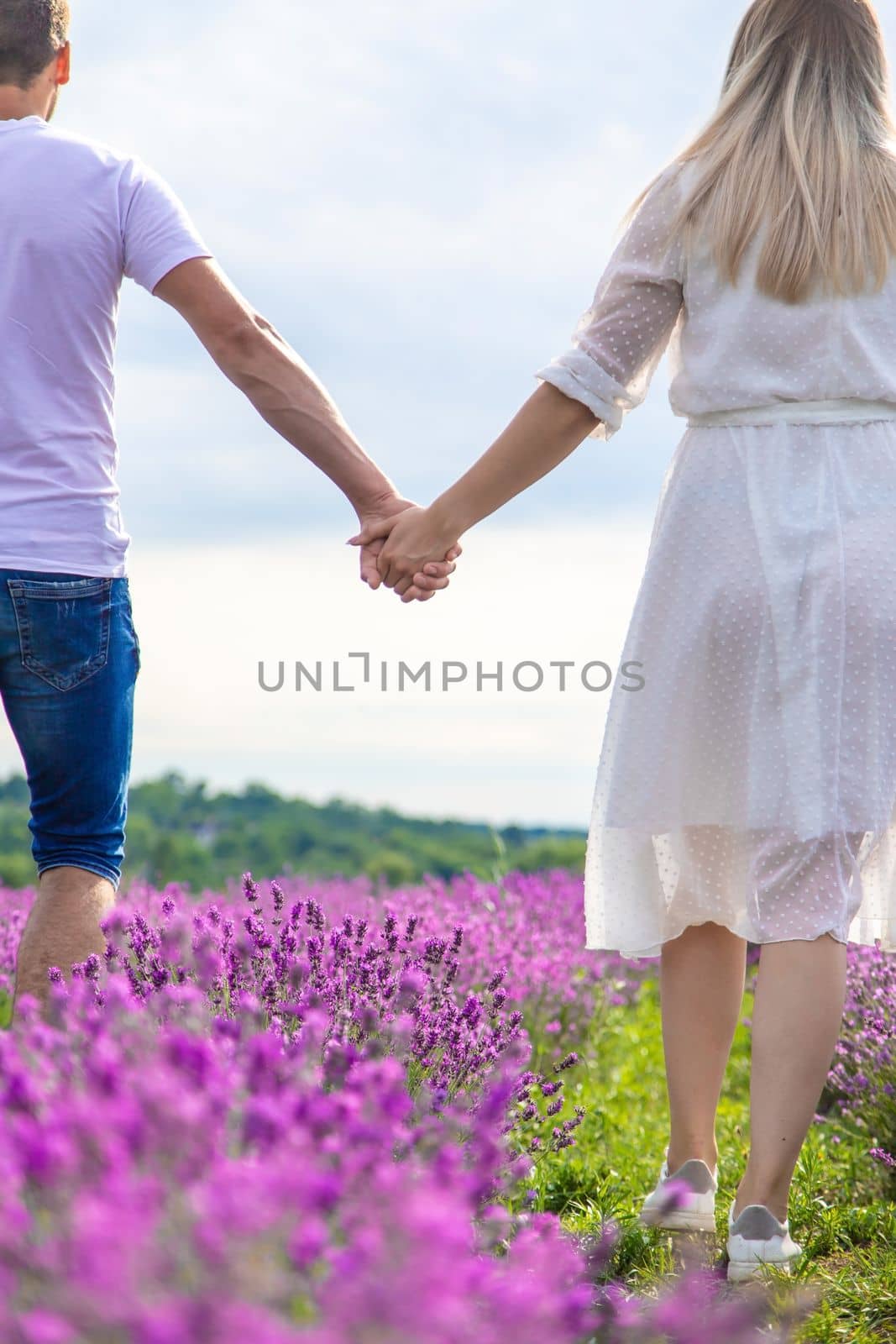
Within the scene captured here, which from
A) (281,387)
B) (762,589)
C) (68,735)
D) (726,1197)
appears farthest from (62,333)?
(726,1197)

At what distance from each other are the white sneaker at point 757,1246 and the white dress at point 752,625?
472mm

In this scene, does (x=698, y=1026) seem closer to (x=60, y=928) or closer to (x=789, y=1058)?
(x=789, y=1058)

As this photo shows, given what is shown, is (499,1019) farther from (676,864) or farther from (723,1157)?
(723,1157)

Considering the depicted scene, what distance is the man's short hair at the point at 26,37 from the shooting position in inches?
112

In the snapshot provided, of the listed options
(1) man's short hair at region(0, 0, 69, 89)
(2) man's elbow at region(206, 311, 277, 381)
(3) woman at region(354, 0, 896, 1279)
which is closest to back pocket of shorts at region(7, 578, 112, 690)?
(2) man's elbow at region(206, 311, 277, 381)

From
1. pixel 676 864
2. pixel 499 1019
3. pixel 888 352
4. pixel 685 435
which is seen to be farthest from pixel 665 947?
pixel 888 352

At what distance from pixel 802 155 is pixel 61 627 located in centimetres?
167

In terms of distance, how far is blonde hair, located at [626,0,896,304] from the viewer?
2.54 metres

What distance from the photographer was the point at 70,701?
2668 mm

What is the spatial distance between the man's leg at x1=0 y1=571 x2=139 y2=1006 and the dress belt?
1.30 meters

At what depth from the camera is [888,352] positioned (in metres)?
2.58

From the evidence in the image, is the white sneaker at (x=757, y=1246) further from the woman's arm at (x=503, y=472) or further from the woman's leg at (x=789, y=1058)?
the woman's arm at (x=503, y=472)

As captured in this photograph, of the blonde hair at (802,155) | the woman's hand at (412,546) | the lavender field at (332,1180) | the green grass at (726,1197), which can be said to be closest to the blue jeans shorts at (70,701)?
the lavender field at (332,1180)

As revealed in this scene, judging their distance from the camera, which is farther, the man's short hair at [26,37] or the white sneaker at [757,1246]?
the man's short hair at [26,37]
